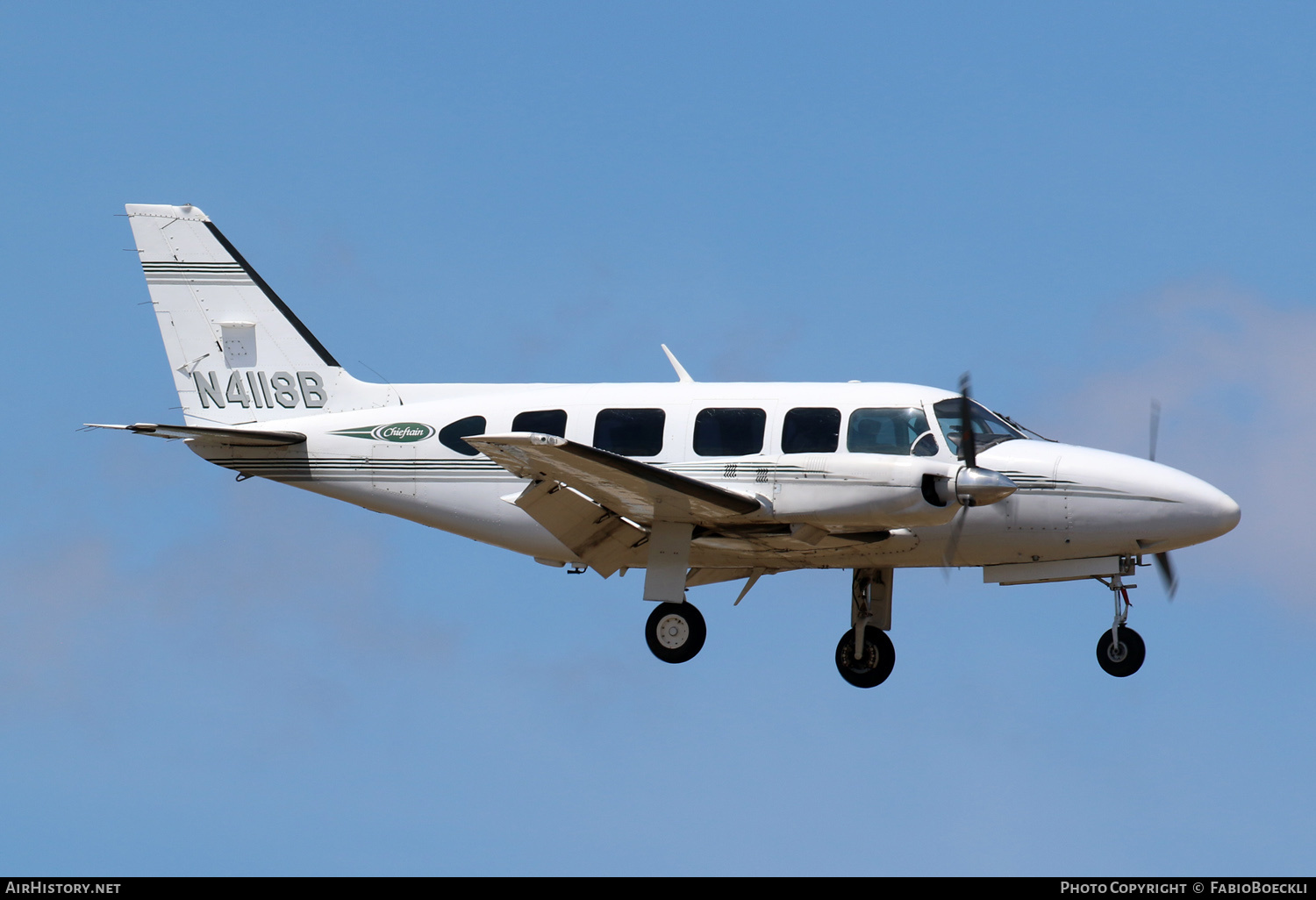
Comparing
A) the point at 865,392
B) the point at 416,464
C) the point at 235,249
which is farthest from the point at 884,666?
the point at 235,249

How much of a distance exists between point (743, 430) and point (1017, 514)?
3217 mm

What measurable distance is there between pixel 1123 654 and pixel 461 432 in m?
8.03

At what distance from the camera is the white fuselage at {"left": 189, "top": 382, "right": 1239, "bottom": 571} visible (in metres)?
18.1

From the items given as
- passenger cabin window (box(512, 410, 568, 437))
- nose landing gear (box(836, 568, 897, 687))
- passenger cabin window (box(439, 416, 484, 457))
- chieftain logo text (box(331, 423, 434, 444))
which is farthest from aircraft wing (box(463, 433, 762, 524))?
Result: nose landing gear (box(836, 568, 897, 687))

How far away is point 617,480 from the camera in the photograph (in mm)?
17828

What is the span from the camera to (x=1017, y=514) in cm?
1886

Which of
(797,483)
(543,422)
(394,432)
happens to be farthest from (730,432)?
(394,432)

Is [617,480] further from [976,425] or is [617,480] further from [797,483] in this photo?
[976,425]

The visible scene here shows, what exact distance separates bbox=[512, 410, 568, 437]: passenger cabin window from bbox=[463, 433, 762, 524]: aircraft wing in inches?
45.0

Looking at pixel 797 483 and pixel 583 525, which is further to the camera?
pixel 583 525

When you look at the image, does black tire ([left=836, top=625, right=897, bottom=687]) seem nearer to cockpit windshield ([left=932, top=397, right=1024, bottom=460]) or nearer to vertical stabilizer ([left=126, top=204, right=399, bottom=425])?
cockpit windshield ([left=932, top=397, right=1024, bottom=460])

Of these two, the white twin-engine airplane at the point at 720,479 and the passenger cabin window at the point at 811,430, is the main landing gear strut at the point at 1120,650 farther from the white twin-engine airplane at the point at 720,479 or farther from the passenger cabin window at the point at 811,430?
the passenger cabin window at the point at 811,430
